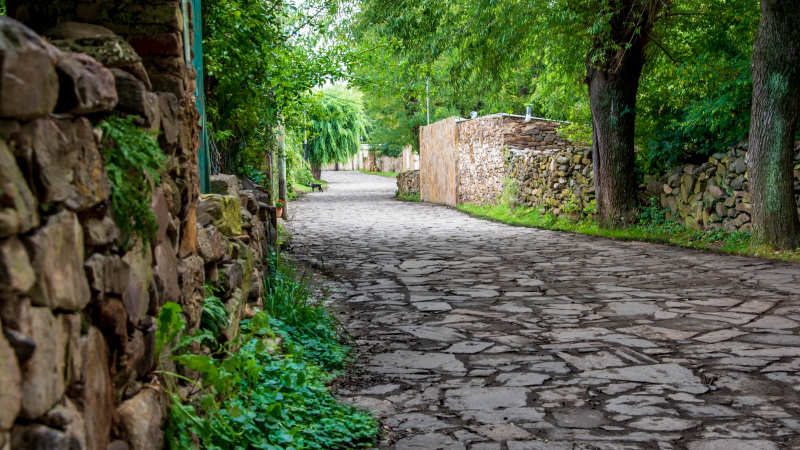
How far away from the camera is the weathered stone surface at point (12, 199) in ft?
4.32

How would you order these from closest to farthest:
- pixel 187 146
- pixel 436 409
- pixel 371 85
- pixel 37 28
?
pixel 37 28
pixel 187 146
pixel 436 409
pixel 371 85

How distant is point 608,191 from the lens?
39.4ft

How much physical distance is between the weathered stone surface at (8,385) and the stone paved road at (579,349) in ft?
6.74

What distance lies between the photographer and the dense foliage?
2.36m

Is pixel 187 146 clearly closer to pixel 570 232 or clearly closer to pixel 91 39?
pixel 91 39

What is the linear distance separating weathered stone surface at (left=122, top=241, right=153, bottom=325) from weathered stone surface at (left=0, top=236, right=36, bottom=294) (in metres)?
0.62

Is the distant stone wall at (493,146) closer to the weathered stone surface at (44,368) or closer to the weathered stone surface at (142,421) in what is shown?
the weathered stone surface at (142,421)

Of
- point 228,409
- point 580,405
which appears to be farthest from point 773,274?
point 228,409

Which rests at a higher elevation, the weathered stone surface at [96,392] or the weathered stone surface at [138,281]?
the weathered stone surface at [138,281]

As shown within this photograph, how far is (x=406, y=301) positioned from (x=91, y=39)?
4.53m

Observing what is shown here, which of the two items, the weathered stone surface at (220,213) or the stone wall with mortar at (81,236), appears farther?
the weathered stone surface at (220,213)

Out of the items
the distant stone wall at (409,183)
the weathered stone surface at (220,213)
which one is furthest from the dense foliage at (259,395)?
the distant stone wall at (409,183)

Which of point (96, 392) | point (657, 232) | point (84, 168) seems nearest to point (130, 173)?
point (84, 168)

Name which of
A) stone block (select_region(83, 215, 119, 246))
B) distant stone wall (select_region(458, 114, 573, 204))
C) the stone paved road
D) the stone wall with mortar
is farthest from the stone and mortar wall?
stone block (select_region(83, 215, 119, 246))
